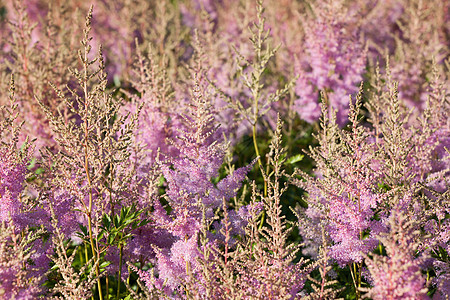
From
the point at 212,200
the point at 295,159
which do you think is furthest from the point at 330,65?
the point at 212,200

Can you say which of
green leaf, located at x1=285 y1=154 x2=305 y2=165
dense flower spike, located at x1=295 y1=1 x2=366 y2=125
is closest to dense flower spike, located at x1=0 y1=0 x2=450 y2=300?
dense flower spike, located at x1=295 y1=1 x2=366 y2=125

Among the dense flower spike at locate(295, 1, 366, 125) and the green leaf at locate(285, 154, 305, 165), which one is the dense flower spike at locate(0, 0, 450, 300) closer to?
the dense flower spike at locate(295, 1, 366, 125)

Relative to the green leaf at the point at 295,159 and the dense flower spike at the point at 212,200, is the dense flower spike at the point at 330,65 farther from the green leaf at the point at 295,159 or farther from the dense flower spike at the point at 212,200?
the green leaf at the point at 295,159

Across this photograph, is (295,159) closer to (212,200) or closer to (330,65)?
(330,65)

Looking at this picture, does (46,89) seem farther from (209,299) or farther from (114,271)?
(209,299)

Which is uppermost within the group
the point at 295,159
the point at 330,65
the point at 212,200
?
the point at 330,65

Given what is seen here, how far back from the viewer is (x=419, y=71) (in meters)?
4.38

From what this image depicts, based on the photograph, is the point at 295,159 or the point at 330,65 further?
the point at 330,65

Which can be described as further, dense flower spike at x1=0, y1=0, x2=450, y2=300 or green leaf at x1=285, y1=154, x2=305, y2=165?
green leaf at x1=285, y1=154, x2=305, y2=165

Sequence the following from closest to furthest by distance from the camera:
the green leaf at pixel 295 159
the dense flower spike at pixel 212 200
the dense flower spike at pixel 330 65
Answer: the dense flower spike at pixel 212 200 < the green leaf at pixel 295 159 < the dense flower spike at pixel 330 65

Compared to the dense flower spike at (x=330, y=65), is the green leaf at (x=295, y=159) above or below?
below

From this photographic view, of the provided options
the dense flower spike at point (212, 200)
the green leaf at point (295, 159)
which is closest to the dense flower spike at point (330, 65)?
the dense flower spike at point (212, 200)

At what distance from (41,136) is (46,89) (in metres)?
0.55

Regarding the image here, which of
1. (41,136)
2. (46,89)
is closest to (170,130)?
(41,136)
